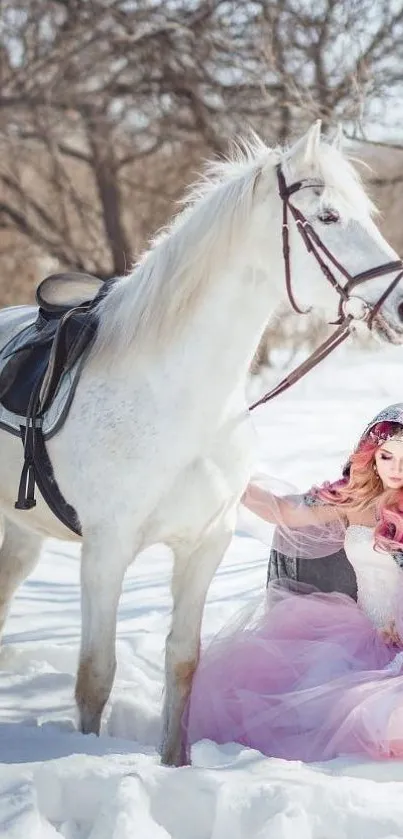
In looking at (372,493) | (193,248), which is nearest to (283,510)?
(372,493)

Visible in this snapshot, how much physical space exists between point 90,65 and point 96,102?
0.36m

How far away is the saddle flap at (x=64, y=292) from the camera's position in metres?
2.89

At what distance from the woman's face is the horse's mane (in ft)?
2.57

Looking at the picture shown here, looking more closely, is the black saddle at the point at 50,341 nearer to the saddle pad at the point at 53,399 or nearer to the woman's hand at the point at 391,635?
the saddle pad at the point at 53,399

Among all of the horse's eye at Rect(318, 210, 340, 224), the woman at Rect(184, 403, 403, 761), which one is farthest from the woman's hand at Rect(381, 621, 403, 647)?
the horse's eye at Rect(318, 210, 340, 224)

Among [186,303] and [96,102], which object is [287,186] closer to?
[186,303]

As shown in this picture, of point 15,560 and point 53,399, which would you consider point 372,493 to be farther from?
point 15,560


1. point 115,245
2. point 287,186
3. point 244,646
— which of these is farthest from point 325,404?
point 287,186

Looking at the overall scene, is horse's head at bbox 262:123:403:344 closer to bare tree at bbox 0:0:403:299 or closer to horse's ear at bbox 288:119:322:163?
horse's ear at bbox 288:119:322:163

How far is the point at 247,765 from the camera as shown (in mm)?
2195

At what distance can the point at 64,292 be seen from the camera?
9.73ft

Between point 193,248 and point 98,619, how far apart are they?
3.19ft

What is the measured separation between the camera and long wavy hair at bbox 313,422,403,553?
2.74 meters

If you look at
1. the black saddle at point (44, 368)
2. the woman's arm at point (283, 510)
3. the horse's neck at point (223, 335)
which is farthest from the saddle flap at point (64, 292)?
the woman's arm at point (283, 510)
